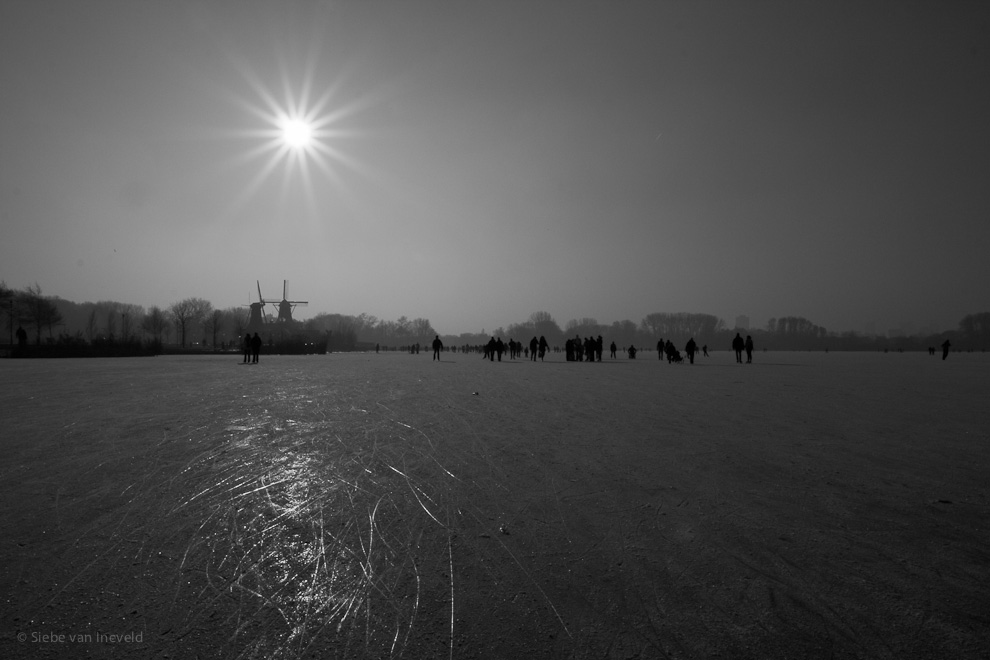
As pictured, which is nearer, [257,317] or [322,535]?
[322,535]

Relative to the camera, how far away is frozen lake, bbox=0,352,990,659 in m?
2.51

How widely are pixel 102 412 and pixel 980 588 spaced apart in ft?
35.6

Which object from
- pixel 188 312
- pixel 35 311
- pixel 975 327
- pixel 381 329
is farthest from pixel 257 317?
pixel 975 327

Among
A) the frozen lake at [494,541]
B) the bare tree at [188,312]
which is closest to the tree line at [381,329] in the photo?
the bare tree at [188,312]

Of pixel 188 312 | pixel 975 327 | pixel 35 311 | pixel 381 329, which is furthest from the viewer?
pixel 381 329

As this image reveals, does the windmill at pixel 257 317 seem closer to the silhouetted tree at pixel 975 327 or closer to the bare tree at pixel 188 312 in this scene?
the bare tree at pixel 188 312

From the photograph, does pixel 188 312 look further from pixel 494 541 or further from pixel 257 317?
pixel 494 541

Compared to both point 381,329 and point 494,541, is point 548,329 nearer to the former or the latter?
point 381,329

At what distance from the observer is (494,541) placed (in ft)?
11.5

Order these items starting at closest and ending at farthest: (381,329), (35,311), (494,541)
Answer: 1. (494,541)
2. (35,311)
3. (381,329)

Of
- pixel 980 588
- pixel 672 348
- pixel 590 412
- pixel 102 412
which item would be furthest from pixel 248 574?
pixel 672 348

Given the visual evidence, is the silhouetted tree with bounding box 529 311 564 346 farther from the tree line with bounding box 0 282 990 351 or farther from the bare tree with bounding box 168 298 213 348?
the bare tree with bounding box 168 298 213 348

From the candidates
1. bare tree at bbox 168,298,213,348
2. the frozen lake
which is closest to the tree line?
bare tree at bbox 168,298,213,348

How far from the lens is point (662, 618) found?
8.54ft
